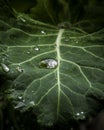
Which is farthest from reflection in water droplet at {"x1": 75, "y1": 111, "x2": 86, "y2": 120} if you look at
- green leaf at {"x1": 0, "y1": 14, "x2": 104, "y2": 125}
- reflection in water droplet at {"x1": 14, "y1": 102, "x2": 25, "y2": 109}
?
reflection in water droplet at {"x1": 14, "y1": 102, "x2": 25, "y2": 109}

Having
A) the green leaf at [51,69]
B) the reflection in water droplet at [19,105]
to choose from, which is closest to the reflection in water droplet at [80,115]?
the green leaf at [51,69]

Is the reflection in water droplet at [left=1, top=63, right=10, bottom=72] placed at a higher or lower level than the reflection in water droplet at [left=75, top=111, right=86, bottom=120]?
higher

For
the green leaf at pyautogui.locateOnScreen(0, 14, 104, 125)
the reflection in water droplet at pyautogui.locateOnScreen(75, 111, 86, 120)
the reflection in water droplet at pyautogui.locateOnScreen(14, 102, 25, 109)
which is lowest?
the reflection in water droplet at pyautogui.locateOnScreen(75, 111, 86, 120)

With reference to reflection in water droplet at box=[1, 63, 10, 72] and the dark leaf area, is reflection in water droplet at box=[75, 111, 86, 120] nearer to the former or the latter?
the dark leaf area

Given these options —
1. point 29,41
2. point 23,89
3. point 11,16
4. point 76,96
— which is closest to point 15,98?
point 23,89

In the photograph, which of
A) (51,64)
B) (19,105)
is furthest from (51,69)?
(19,105)

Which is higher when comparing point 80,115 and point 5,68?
point 5,68

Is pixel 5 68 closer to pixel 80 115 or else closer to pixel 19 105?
pixel 19 105

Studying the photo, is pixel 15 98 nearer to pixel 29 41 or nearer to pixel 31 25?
pixel 29 41
